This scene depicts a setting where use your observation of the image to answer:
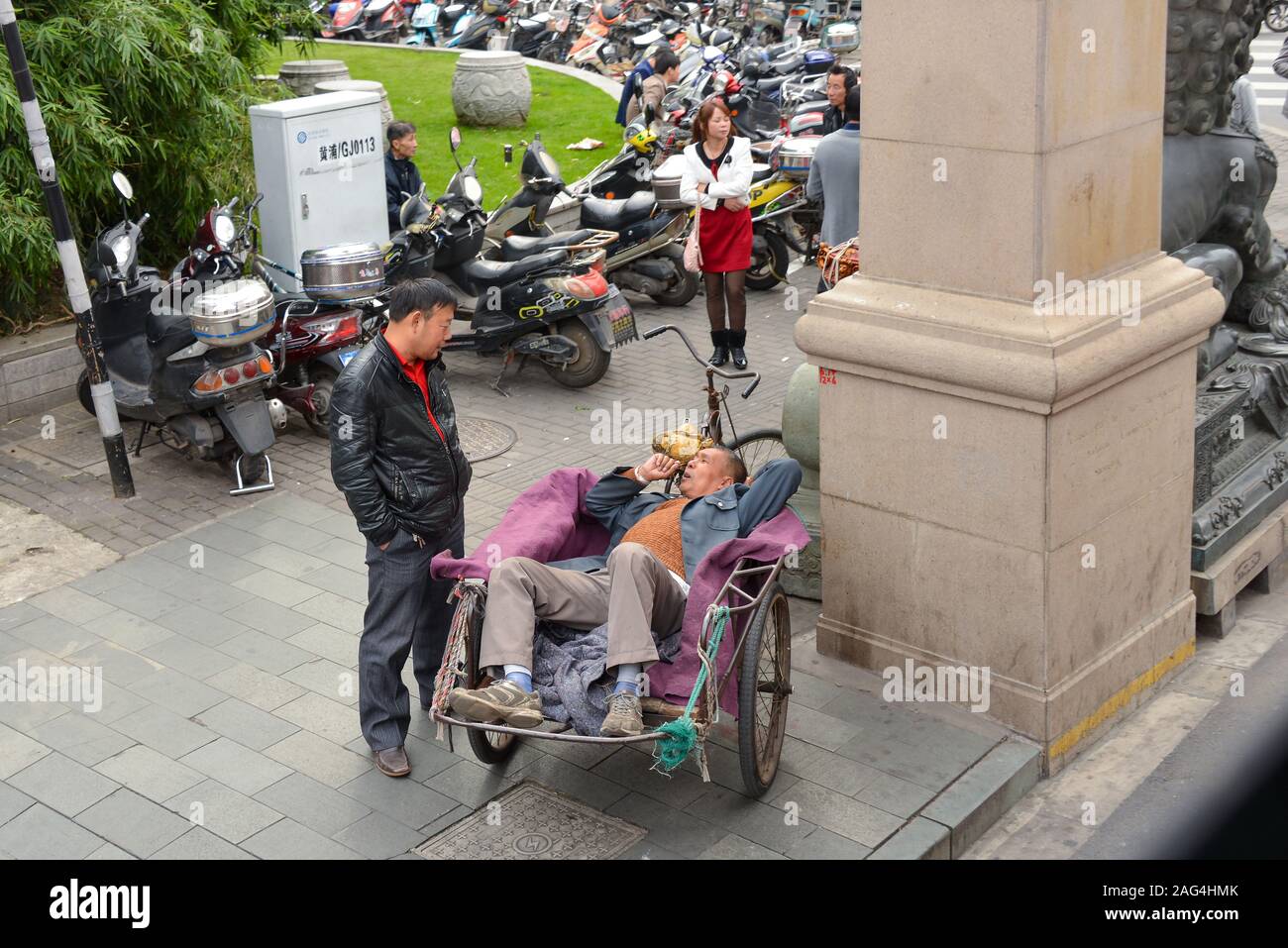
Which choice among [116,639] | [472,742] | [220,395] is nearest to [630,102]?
[220,395]

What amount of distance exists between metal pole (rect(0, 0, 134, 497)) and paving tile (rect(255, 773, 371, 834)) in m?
3.44

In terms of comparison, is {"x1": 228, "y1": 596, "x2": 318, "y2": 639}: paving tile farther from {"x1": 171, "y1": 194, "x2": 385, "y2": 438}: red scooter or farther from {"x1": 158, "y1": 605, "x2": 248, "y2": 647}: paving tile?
{"x1": 171, "y1": 194, "x2": 385, "y2": 438}: red scooter

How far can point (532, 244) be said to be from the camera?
35.1ft

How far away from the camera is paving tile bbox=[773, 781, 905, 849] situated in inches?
206

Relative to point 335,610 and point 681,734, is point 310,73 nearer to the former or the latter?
point 335,610

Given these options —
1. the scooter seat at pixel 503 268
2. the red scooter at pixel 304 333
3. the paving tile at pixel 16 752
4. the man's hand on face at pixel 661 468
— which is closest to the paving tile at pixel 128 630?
the paving tile at pixel 16 752

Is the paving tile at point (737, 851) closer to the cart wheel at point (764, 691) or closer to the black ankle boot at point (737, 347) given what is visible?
the cart wheel at point (764, 691)

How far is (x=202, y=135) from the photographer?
10.6 m

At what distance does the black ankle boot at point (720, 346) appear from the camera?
10750 mm

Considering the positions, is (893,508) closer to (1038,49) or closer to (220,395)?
(1038,49)

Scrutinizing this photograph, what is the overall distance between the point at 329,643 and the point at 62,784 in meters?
1.42

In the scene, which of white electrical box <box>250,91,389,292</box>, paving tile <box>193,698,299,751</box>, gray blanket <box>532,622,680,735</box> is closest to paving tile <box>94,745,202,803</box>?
paving tile <box>193,698,299,751</box>

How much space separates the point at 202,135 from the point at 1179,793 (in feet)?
25.9

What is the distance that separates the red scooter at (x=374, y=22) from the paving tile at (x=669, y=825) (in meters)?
27.5
